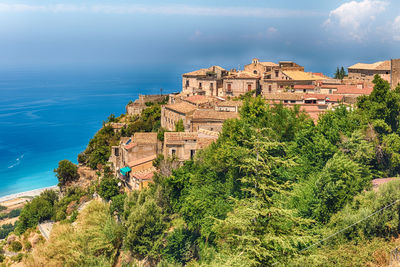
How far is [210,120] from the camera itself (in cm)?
3278

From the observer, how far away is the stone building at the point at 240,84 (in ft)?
151

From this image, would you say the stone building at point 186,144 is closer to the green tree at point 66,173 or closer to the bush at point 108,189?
the bush at point 108,189

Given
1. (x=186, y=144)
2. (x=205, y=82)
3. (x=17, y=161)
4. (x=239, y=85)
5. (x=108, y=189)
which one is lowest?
(x=17, y=161)

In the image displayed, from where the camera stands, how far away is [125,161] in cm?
3198

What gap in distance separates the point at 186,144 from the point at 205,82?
22.3m

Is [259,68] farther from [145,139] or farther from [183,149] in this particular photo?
[183,149]

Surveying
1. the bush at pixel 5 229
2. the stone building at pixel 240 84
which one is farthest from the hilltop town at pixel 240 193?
the bush at pixel 5 229

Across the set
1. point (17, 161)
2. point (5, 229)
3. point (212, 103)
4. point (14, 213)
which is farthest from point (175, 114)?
point (17, 161)

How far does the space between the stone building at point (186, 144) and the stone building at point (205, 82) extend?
20.0 meters

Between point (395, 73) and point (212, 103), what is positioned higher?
point (395, 73)

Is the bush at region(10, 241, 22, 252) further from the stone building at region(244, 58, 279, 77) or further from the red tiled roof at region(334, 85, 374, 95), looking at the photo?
the stone building at region(244, 58, 279, 77)

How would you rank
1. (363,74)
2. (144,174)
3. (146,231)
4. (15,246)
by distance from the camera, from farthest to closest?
(363,74) < (15,246) < (144,174) < (146,231)

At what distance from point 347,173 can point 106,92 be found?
188235 mm

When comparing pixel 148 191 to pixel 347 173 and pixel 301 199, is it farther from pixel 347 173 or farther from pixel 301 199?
pixel 347 173
